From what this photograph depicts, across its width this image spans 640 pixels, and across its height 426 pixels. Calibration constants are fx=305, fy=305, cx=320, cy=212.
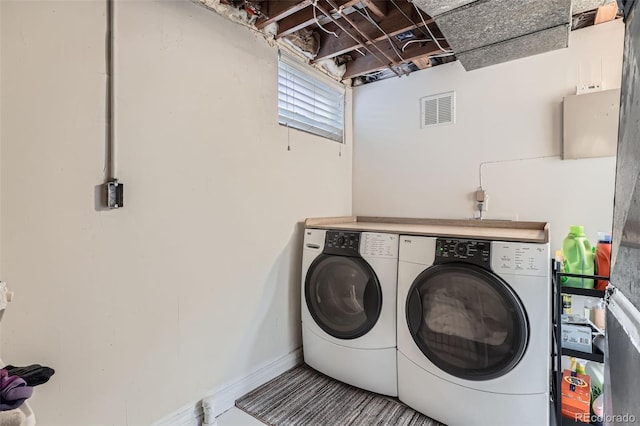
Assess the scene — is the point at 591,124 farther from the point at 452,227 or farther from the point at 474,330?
the point at 474,330

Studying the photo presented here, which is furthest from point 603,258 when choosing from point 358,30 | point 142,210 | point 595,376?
point 142,210

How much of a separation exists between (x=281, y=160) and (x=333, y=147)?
682 millimetres

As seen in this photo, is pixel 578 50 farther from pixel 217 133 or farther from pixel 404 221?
pixel 217 133

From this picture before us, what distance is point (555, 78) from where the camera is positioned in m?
2.03

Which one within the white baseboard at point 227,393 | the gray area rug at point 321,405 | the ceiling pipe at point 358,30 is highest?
the ceiling pipe at point 358,30

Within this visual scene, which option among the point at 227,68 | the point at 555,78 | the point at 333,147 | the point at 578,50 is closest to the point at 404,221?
the point at 333,147

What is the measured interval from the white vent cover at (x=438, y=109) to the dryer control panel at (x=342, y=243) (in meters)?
1.22

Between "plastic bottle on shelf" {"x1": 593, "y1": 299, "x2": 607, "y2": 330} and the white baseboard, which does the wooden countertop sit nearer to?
"plastic bottle on shelf" {"x1": 593, "y1": 299, "x2": 607, "y2": 330}

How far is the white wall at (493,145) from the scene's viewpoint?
75.8 inches

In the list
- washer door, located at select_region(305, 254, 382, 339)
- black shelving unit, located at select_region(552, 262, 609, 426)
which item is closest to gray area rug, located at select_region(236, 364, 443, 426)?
washer door, located at select_region(305, 254, 382, 339)

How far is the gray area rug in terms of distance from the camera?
1.69 metres

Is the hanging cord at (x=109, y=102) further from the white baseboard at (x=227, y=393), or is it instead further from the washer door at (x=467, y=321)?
the washer door at (x=467, y=321)

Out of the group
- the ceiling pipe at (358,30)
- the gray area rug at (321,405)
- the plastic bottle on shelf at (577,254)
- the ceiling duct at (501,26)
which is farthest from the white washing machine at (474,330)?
the ceiling pipe at (358,30)

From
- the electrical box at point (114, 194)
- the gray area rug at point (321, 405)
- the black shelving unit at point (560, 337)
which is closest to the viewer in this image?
the electrical box at point (114, 194)
